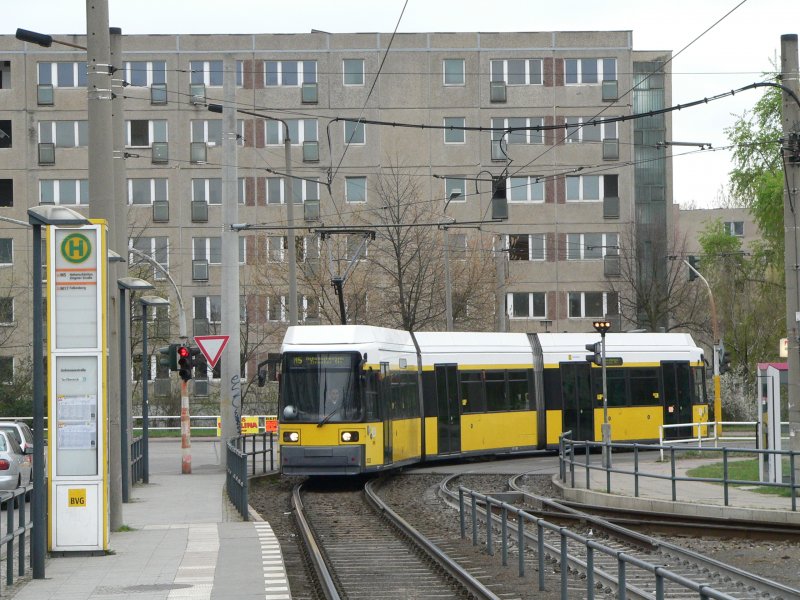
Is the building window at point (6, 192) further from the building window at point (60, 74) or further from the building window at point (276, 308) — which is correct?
the building window at point (276, 308)

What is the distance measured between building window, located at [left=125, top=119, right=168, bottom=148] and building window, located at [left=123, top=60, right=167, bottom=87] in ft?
5.58

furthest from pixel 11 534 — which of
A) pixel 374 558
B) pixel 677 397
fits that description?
pixel 677 397

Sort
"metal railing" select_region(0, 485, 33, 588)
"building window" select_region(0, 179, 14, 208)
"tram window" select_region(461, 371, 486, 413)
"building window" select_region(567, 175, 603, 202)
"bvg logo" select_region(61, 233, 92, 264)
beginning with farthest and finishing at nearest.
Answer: "building window" select_region(567, 175, 603, 202) → "building window" select_region(0, 179, 14, 208) → "tram window" select_region(461, 371, 486, 413) → "bvg logo" select_region(61, 233, 92, 264) → "metal railing" select_region(0, 485, 33, 588)

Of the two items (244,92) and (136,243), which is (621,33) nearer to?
(244,92)

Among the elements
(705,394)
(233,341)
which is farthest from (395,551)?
(705,394)

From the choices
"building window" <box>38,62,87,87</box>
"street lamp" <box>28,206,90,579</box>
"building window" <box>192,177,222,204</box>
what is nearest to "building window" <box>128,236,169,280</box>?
"building window" <box>192,177,222,204</box>

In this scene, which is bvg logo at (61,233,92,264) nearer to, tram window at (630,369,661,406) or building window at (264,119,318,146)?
tram window at (630,369,661,406)

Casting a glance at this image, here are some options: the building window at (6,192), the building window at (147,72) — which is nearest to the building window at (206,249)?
the building window at (147,72)

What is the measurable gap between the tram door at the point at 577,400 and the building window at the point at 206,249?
31283 millimetres

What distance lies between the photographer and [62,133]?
6253 centimetres

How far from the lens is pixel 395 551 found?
16.6m

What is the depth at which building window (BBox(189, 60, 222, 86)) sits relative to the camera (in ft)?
201

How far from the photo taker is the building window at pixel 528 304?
211 ft

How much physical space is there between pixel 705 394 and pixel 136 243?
3151cm
